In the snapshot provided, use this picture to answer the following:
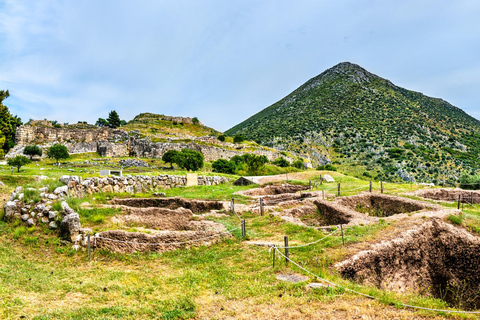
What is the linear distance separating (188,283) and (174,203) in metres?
11.4

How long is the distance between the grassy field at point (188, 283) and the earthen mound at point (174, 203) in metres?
6.06

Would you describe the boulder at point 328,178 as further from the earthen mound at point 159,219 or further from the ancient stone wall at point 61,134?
the ancient stone wall at point 61,134

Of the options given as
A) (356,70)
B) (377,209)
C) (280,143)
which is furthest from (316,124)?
(377,209)

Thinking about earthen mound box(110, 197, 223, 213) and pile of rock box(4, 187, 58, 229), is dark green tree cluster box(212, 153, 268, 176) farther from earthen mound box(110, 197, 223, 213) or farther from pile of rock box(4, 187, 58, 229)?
pile of rock box(4, 187, 58, 229)

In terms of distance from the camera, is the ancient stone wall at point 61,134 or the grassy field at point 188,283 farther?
the ancient stone wall at point 61,134

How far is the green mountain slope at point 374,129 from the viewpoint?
198ft

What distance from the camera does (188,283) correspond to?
6.54 m

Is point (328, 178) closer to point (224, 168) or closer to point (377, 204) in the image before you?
point (377, 204)

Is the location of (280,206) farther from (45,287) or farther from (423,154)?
(423,154)

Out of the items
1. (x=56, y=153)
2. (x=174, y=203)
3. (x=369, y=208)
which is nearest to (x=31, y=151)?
(x=56, y=153)

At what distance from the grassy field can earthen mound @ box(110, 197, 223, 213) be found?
6.06 metres

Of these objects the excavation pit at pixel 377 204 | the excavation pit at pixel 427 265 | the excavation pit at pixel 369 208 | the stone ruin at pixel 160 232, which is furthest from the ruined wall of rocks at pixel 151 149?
the excavation pit at pixel 427 265

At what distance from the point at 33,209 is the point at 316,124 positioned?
79925 mm

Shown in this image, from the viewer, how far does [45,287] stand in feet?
20.6
